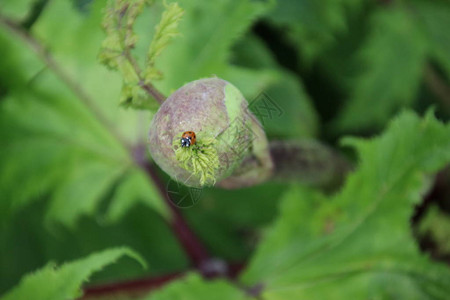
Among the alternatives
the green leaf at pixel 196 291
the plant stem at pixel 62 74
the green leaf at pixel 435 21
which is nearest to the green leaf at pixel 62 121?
the plant stem at pixel 62 74

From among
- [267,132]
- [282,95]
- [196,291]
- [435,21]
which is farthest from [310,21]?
[196,291]

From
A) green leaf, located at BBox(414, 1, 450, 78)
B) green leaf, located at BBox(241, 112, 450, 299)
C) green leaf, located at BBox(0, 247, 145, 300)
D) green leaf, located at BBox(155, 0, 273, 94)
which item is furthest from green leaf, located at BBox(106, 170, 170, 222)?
green leaf, located at BBox(414, 1, 450, 78)

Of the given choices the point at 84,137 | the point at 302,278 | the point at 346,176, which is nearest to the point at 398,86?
the point at 346,176

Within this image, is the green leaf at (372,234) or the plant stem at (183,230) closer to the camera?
the green leaf at (372,234)

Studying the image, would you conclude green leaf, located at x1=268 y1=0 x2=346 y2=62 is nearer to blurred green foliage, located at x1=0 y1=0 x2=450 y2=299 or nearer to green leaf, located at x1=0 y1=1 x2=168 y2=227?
blurred green foliage, located at x1=0 y1=0 x2=450 y2=299

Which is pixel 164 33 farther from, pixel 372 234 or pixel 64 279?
pixel 372 234

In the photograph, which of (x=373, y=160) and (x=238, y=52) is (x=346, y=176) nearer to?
(x=373, y=160)

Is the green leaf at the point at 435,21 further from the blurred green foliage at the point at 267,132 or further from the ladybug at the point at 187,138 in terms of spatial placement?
the ladybug at the point at 187,138
